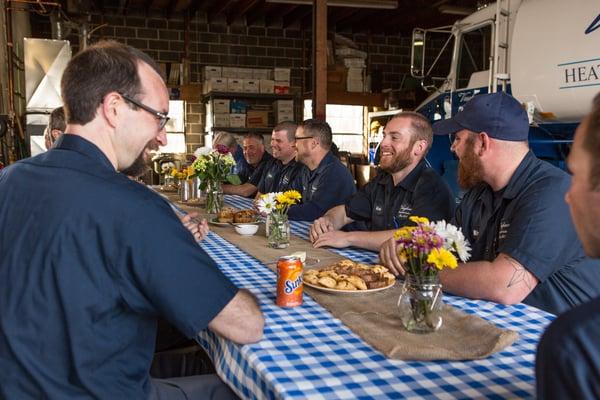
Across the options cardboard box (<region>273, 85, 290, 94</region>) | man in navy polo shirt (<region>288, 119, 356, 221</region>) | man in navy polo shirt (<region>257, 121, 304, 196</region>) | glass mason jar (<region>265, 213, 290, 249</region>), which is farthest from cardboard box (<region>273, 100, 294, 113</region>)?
glass mason jar (<region>265, 213, 290, 249</region>)

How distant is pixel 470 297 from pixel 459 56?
16.7 ft

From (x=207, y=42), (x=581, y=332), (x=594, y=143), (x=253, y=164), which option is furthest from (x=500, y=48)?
(x=207, y=42)

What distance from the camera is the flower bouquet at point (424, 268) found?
140 cm

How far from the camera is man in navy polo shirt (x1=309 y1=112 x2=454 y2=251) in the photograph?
8.96ft

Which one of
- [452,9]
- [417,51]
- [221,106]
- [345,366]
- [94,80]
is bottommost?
[345,366]

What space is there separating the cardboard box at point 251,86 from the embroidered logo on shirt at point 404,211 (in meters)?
6.63

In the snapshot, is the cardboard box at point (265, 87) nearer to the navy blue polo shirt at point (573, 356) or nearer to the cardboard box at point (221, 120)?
the cardboard box at point (221, 120)

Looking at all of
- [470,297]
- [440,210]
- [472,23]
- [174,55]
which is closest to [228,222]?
[440,210]

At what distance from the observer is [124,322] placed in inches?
47.8

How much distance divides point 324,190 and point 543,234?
2331 mm

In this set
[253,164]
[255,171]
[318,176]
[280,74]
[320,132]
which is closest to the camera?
[318,176]

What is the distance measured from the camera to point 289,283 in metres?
1.68

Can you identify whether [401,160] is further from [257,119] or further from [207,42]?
[207,42]

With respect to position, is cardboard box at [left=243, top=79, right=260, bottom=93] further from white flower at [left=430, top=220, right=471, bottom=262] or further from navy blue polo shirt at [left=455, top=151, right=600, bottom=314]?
white flower at [left=430, top=220, right=471, bottom=262]
